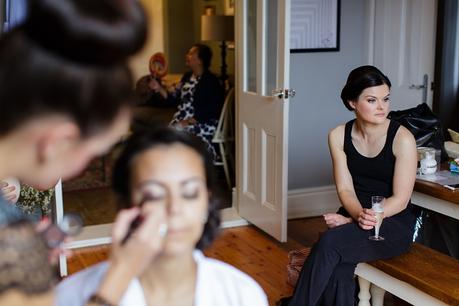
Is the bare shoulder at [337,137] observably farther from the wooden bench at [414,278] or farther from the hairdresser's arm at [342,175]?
the wooden bench at [414,278]

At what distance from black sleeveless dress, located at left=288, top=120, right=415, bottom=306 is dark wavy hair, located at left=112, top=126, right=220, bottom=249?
149 cm

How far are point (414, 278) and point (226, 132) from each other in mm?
3044

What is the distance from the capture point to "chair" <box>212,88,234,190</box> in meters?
5.07

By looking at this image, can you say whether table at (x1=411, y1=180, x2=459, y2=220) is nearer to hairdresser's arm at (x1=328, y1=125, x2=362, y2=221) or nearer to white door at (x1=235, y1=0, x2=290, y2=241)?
hairdresser's arm at (x1=328, y1=125, x2=362, y2=221)

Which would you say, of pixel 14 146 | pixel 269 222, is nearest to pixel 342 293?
pixel 269 222

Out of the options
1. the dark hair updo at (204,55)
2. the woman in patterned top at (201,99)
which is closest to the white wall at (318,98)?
the woman in patterned top at (201,99)

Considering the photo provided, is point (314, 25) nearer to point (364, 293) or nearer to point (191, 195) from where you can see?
point (364, 293)

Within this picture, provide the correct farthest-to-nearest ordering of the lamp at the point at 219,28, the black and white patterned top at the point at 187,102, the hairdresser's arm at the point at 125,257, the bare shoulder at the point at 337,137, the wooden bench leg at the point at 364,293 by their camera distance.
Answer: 1. the lamp at the point at 219,28
2. the black and white patterned top at the point at 187,102
3. the bare shoulder at the point at 337,137
4. the wooden bench leg at the point at 364,293
5. the hairdresser's arm at the point at 125,257

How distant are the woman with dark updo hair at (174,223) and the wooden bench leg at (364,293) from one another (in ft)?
5.05

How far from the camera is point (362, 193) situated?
2715 mm

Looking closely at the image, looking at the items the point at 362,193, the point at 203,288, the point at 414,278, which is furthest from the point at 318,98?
the point at 203,288

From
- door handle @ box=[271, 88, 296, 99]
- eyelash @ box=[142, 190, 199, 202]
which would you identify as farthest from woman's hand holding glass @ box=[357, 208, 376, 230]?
eyelash @ box=[142, 190, 199, 202]

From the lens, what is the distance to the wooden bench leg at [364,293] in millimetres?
2598

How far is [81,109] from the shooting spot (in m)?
0.80
